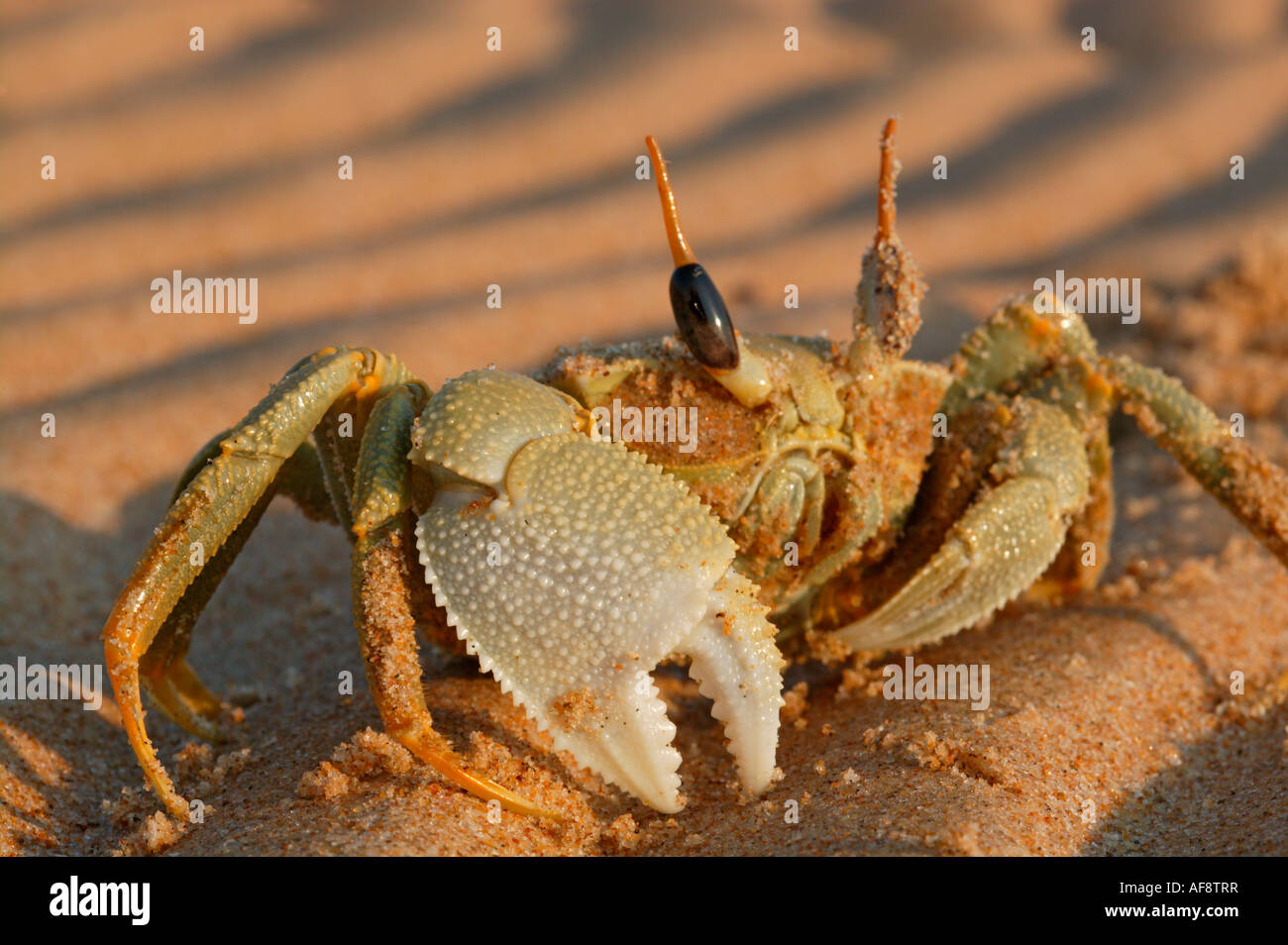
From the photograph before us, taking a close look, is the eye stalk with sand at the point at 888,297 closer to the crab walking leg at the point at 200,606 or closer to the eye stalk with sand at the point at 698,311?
the eye stalk with sand at the point at 698,311

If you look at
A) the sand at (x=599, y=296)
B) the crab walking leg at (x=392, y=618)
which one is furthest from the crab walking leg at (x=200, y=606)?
the crab walking leg at (x=392, y=618)

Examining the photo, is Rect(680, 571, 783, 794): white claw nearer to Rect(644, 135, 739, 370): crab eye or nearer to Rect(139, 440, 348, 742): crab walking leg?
Answer: Rect(644, 135, 739, 370): crab eye

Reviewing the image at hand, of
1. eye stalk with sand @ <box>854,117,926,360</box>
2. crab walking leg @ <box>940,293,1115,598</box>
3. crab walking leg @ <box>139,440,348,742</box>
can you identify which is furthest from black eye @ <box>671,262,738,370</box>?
crab walking leg @ <box>139,440,348,742</box>

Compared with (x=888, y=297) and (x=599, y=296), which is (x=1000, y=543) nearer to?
(x=888, y=297)

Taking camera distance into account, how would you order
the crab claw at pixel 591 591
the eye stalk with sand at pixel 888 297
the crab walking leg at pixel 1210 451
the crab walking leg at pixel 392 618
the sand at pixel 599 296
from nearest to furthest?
the crab claw at pixel 591 591 < the crab walking leg at pixel 392 618 < the sand at pixel 599 296 < the eye stalk with sand at pixel 888 297 < the crab walking leg at pixel 1210 451

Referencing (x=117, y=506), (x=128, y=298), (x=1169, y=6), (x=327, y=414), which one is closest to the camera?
(x=327, y=414)

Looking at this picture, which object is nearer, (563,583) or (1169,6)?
(563,583)
